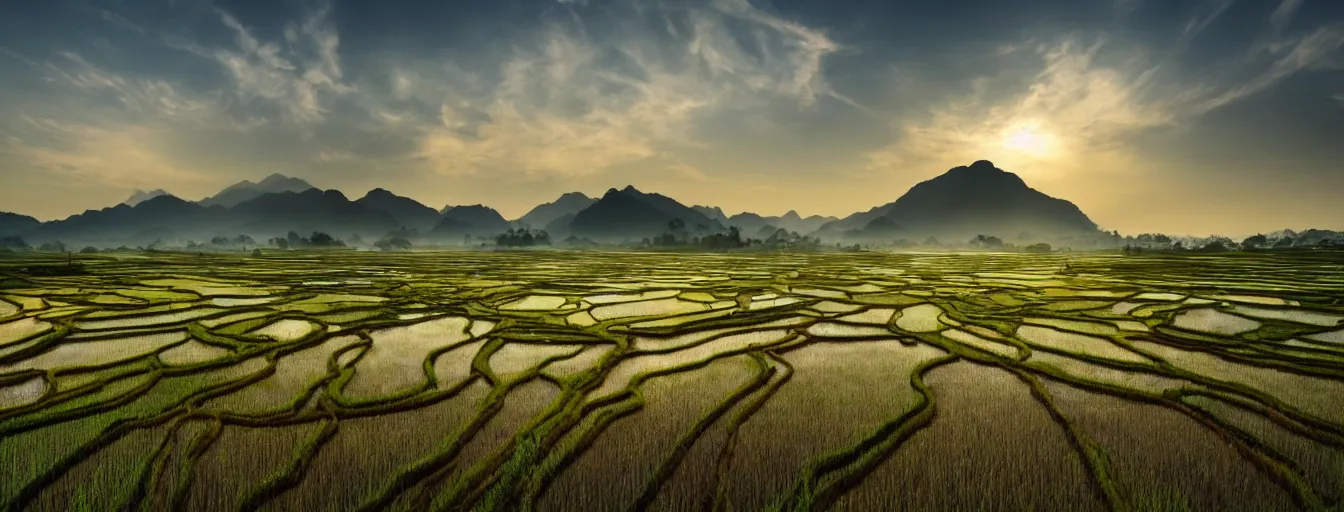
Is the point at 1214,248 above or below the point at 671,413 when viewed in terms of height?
above

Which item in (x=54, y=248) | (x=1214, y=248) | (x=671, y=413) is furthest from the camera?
(x=54, y=248)

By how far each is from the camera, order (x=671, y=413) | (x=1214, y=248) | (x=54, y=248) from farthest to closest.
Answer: (x=54, y=248) < (x=1214, y=248) < (x=671, y=413)

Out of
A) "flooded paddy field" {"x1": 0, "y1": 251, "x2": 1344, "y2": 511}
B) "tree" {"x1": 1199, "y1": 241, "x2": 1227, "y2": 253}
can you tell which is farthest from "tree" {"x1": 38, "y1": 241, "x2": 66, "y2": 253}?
"tree" {"x1": 1199, "y1": 241, "x2": 1227, "y2": 253}

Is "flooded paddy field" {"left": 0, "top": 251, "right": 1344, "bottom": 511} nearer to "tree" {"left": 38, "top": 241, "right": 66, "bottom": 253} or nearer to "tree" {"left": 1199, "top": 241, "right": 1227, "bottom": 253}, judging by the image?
"tree" {"left": 1199, "top": 241, "right": 1227, "bottom": 253}

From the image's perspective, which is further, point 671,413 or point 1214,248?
point 1214,248

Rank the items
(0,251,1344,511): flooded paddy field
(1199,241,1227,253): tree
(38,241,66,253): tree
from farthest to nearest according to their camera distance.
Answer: (38,241,66,253): tree, (1199,241,1227,253): tree, (0,251,1344,511): flooded paddy field

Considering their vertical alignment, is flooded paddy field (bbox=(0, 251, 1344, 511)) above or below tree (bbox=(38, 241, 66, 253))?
above

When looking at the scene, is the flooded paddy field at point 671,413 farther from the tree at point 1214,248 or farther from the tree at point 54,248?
the tree at point 54,248

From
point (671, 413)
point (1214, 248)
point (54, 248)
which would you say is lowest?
point (54, 248)

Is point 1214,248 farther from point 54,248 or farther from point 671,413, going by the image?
point 54,248

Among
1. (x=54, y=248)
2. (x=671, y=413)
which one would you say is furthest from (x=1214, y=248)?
(x=54, y=248)
